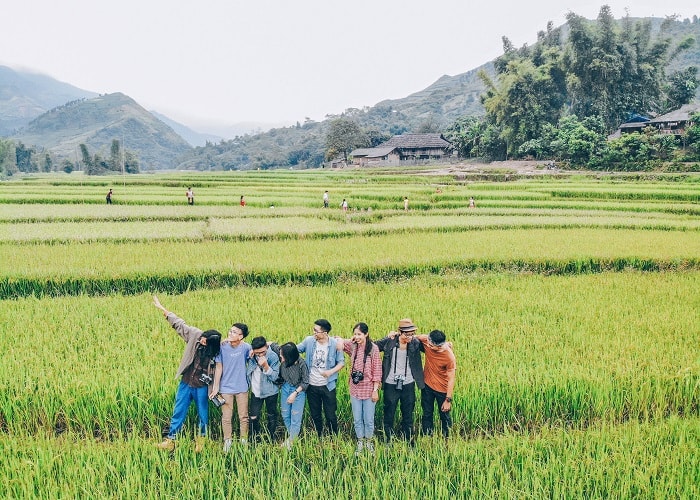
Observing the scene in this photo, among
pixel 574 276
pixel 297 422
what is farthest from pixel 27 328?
pixel 574 276

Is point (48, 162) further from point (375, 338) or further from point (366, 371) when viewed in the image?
point (366, 371)

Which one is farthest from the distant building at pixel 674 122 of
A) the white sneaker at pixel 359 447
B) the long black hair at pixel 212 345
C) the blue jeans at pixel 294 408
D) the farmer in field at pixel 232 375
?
the long black hair at pixel 212 345

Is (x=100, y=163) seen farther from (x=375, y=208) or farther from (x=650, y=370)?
(x=650, y=370)

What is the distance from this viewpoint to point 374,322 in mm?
6309

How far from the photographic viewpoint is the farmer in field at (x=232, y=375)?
3.94 meters

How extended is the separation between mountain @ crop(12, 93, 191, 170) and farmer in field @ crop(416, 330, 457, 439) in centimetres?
12089

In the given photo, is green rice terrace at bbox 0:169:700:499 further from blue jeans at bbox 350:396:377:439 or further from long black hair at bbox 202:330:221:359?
long black hair at bbox 202:330:221:359

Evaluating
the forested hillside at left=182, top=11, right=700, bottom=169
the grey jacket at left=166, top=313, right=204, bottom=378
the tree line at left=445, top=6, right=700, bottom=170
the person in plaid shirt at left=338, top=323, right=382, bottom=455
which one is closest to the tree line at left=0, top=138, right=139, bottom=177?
the forested hillside at left=182, top=11, right=700, bottom=169

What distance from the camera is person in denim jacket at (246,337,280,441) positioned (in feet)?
12.8

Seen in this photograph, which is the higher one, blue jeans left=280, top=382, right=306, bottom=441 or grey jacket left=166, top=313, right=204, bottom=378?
grey jacket left=166, top=313, right=204, bottom=378

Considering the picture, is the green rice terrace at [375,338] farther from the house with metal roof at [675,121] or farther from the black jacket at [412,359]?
the house with metal roof at [675,121]

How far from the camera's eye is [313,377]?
13.0 ft

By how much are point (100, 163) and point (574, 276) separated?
212 ft

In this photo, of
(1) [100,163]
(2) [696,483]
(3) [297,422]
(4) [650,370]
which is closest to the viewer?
(2) [696,483]
